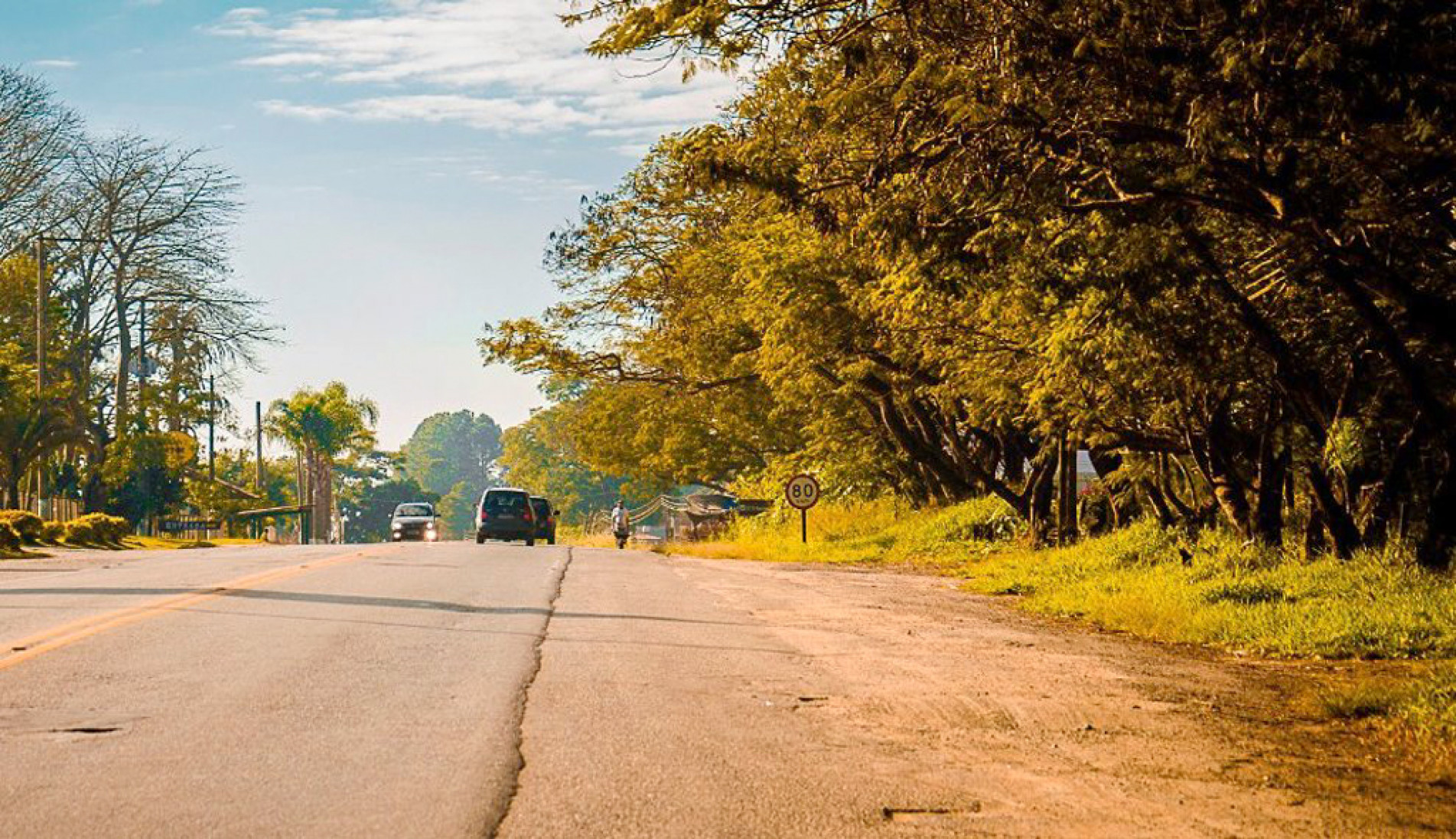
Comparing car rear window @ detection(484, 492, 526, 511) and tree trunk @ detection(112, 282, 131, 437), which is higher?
tree trunk @ detection(112, 282, 131, 437)

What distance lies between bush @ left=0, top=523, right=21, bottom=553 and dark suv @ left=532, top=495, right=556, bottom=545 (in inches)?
656

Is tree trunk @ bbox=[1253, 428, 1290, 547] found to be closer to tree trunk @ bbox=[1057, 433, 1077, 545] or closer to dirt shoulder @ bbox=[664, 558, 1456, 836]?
dirt shoulder @ bbox=[664, 558, 1456, 836]

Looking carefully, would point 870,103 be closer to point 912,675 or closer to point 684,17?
point 684,17

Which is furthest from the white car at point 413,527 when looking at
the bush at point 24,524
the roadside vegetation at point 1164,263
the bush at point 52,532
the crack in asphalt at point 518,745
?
the crack in asphalt at point 518,745

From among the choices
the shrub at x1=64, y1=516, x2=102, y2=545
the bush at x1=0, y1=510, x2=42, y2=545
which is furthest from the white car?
the bush at x1=0, y1=510, x2=42, y2=545

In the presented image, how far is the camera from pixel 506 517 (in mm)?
47188

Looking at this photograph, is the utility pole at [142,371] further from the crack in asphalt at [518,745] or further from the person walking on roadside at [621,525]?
the crack in asphalt at [518,745]

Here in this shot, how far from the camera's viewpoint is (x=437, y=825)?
6375 mm

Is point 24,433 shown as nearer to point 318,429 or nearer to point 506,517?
point 506,517

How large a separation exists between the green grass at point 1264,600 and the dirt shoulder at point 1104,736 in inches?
15.5

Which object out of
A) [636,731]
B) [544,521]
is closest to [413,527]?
[544,521]

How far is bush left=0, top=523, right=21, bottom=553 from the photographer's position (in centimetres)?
3306

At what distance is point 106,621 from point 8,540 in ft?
68.4

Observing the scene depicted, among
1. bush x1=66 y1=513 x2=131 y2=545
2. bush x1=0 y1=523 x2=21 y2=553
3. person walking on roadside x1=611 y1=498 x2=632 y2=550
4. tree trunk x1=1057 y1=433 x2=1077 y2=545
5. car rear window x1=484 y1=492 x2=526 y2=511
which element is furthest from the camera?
person walking on roadside x1=611 y1=498 x2=632 y2=550
